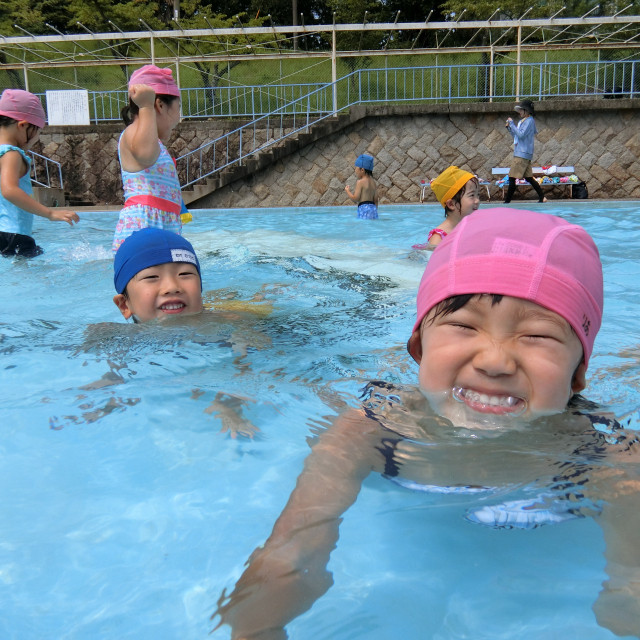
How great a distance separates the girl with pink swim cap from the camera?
5.19ft

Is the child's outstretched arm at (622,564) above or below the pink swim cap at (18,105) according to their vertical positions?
below

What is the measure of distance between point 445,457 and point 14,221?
5.11 metres

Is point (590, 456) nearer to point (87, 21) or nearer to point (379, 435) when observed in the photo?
point (379, 435)

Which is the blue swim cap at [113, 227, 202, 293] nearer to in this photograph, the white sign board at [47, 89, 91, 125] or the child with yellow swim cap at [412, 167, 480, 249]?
the child with yellow swim cap at [412, 167, 480, 249]

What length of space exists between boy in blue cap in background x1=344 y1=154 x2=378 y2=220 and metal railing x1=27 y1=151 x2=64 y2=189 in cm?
968

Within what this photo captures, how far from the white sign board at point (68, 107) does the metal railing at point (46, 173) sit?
3.37 ft

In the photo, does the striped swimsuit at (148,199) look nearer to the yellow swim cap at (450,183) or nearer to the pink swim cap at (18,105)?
the pink swim cap at (18,105)

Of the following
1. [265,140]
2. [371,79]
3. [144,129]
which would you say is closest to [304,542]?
[144,129]

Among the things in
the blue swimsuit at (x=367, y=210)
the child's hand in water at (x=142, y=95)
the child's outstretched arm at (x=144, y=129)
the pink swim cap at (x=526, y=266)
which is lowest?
the blue swimsuit at (x=367, y=210)

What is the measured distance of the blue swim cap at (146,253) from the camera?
10.9 ft

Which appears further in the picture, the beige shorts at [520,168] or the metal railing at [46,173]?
the metal railing at [46,173]

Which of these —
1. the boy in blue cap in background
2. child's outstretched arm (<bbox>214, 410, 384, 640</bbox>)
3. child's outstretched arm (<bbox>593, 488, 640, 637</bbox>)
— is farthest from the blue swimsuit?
child's outstretched arm (<bbox>593, 488, 640, 637</bbox>)

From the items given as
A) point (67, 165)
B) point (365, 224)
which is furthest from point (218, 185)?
point (365, 224)

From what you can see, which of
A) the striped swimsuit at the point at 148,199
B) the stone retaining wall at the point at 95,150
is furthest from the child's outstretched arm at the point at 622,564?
the stone retaining wall at the point at 95,150
